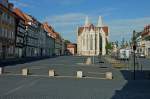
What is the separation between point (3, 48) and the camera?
75188 millimetres

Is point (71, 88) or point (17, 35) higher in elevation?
point (17, 35)

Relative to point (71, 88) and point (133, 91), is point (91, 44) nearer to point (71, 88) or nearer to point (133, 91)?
point (71, 88)

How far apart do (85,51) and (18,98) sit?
176 metres

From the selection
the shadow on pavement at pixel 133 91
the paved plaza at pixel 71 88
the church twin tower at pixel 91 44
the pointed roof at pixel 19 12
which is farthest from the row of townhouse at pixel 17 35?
the shadow on pavement at pixel 133 91

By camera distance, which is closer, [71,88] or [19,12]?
[71,88]

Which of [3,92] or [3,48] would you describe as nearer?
[3,92]

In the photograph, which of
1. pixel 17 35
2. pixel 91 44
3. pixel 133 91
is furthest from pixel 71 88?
pixel 91 44

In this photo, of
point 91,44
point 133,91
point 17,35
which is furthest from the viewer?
point 91,44

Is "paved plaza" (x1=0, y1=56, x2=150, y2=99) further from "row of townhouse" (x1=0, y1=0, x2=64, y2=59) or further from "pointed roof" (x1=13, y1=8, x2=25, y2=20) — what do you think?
"pointed roof" (x1=13, y1=8, x2=25, y2=20)

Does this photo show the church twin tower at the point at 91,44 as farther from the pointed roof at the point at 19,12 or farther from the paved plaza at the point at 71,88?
the paved plaza at the point at 71,88

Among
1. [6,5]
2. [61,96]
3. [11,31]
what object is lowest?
[61,96]

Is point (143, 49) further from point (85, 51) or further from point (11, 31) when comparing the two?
point (11, 31)

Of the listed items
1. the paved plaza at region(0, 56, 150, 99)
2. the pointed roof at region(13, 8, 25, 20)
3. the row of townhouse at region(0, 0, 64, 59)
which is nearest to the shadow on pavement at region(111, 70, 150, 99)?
the paved plaza at region(0, 56, 150, 99)

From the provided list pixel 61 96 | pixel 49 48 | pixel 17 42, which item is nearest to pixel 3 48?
pixel 17 42
